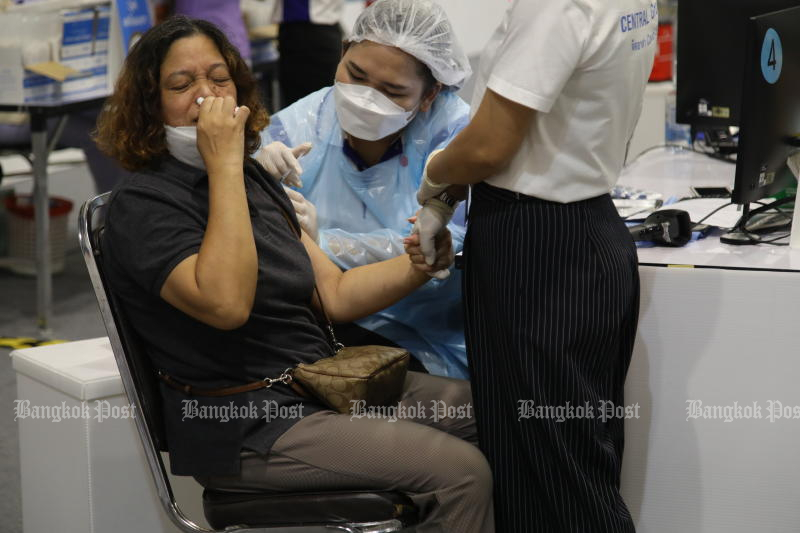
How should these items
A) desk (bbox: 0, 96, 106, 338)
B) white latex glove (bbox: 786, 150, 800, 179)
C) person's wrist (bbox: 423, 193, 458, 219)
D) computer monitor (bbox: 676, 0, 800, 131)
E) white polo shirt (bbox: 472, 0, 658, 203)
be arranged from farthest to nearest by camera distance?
desk (bbox: 0, 96, 106, 338), computer monitor (bbox: 676, 0, 800, 131), white latex glove (bbox: 786, 150, 800, 179), person's wrist (bbox: 423, 193, 458, 219), white polo shirt (bbox: 472, 0, 658, 203)

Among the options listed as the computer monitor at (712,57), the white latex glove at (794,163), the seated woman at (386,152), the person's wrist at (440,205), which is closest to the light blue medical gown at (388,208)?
the seated woman at (386,152)

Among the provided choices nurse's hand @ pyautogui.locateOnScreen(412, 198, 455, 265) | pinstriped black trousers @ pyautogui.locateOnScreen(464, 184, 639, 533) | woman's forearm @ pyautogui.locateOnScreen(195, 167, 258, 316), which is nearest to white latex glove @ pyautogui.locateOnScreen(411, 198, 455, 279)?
nurse's hand @ pyautogui.locateOnScreen(412, 198, 455, 265)

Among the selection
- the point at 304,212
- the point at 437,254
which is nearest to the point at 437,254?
the point at 437,254

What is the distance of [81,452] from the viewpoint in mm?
1854


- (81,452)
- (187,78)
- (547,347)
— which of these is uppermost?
(187,78)

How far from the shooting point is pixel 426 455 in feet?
5.30

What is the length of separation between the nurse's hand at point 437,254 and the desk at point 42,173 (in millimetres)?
2111

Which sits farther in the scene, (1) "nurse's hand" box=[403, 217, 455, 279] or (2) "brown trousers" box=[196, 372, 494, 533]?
(1) "nurse's hand" box=[403, 217, 455, 279]

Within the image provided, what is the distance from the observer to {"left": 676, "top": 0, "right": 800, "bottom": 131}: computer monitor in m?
2.82

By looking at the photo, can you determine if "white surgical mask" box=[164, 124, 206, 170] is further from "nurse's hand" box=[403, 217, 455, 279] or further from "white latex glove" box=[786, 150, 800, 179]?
"white latex glove" box=[786, 150, 800, 179]

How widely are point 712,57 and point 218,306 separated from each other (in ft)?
6.38

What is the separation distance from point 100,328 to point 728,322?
8.44 feet

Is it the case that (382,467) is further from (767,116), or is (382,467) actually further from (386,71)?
(767,116)

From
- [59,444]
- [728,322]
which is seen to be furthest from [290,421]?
[728,322]
